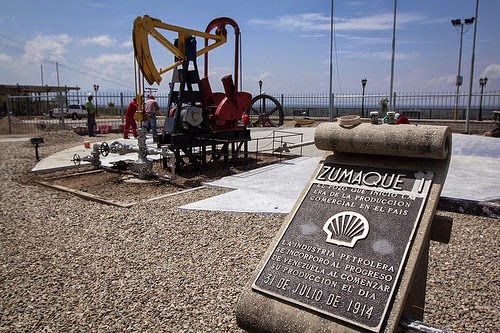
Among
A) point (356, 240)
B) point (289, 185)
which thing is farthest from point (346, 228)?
point (289, 185)

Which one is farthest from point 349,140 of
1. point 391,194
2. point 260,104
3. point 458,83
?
point 458,83

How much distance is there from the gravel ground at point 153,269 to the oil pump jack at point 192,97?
3.11 metres

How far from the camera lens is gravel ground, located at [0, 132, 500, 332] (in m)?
3.00

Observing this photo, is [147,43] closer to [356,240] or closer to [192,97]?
[192,97]

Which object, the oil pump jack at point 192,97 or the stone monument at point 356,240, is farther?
the oil pump jack at point 192,97

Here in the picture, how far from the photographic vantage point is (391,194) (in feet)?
8.72

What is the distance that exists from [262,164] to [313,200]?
6812mm

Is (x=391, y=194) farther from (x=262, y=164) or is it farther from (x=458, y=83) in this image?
(x=458, y=83)

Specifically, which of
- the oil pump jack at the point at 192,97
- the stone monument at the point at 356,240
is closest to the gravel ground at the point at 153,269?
the stone monument at the point at 356,240

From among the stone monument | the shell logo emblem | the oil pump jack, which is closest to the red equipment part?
the oil pump jack

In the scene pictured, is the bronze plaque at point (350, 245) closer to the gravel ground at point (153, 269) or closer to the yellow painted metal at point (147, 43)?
the gravel ground at point (153, 269)

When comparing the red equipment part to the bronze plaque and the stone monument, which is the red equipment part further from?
the bronze plaque

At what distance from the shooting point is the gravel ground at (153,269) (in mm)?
2996

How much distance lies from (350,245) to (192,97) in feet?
23.5
